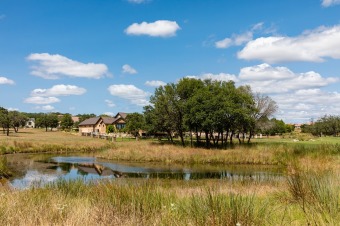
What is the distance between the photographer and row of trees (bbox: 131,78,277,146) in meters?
45.5

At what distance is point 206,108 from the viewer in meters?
45.6

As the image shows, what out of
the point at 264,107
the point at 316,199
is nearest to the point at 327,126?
the point at 264,107

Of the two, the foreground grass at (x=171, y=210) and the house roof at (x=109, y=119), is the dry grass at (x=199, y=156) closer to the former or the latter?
the foreground grass at (x=171, y=210)

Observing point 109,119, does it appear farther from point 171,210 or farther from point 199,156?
point 171,210

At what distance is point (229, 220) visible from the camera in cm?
568

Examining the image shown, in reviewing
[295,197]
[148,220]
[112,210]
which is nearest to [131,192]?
[112,210]

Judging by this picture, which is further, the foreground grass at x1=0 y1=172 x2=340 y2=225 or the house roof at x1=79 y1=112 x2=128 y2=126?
the house roof at x1=79 y1=112 x2=128 y2=126

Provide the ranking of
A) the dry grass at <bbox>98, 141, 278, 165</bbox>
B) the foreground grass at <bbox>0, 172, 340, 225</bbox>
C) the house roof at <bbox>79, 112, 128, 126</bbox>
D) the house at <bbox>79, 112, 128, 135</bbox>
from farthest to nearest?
the house roof at <bbox>79, 112, 128, 126</bbox> → the house at <bbox>79, 112, 128, 135</bbox> → the dry grass at <bbox>98, 141, 278, 165</bbox> → the foreground grass at <bbox>0, 172, 340, 225</bbox>

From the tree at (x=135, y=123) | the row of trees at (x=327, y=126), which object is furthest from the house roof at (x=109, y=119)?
the row of trees at (x=327, y=126)

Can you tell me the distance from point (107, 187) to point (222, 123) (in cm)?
3769

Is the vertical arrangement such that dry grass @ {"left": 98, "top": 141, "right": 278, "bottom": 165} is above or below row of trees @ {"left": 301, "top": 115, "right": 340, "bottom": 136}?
below

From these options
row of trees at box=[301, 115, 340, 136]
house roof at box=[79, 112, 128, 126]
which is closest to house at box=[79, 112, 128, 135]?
house roof at box=[79, 112, 128, 126]

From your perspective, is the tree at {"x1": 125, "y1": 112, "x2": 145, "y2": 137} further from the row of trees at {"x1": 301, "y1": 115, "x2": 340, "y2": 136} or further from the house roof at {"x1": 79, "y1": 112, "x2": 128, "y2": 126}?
the row of trees at {"x1": 301, "y1": 115, "x2": 340, "y2": 136}

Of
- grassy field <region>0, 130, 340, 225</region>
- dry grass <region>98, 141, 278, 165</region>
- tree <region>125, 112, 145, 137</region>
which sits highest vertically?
tree <region>125, 112, 145, 137</region>
